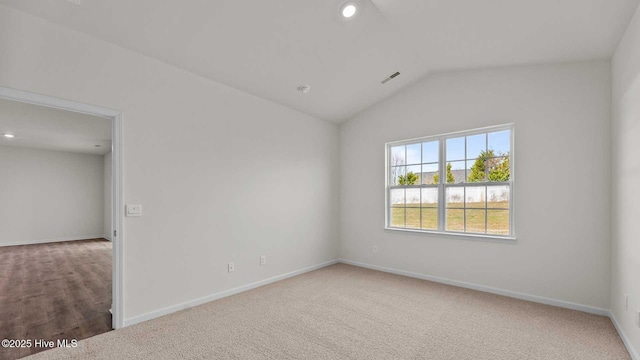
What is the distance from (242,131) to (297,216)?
160cm

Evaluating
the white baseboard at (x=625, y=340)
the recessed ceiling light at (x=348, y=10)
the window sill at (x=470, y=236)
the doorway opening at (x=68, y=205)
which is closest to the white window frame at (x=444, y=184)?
the window sill at (x=470, y=236)

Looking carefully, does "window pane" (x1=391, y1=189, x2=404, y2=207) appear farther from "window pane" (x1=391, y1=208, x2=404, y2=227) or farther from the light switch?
the light switch

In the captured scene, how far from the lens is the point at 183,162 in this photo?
3.26m

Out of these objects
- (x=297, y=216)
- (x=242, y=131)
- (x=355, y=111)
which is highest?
(x=355, y=111)

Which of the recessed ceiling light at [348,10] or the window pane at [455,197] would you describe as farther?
the window pane at [455,197]

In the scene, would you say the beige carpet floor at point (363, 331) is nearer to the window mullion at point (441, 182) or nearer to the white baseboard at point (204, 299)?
the white baseboard at point (204, 299)

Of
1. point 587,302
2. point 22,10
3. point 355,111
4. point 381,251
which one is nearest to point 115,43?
point 22,10

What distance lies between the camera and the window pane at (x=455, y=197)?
4137 millimetres

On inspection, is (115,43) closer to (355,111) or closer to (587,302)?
(355,111)

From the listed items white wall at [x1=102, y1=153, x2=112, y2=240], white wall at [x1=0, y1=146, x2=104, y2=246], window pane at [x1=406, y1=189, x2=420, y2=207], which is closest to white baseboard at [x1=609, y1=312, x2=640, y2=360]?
window pane at [x1=406, y1=189, x2=420, y2=207]

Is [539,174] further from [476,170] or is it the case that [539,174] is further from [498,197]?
[476,170]

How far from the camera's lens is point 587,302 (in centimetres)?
317

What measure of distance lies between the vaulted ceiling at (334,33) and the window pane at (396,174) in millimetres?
1544

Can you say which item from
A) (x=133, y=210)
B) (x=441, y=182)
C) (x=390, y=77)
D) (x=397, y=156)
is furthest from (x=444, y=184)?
(x=133, y=210)
